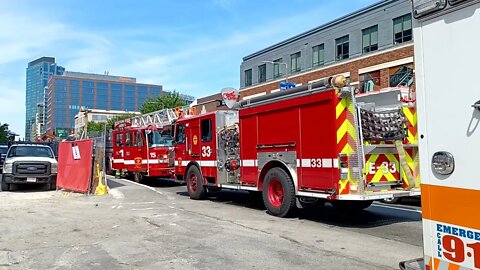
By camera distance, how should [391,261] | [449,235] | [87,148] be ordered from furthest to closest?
[87,148], [391,261], [449,235]

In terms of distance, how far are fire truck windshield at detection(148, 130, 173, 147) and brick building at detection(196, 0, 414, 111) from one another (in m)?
6.08

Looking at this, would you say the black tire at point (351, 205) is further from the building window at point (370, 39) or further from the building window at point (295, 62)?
the building window at point (295, 62)

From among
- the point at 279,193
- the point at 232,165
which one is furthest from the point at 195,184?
the point at 279,193

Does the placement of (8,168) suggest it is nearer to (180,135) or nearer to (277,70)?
(180,135)

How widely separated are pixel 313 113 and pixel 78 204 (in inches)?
308

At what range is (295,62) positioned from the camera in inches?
1796

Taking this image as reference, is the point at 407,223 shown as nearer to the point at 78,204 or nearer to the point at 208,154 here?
the point at 208,154

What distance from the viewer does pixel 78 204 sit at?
43.3ft

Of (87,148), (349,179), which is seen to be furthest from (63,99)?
(349,179)

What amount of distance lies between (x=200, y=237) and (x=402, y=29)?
30118 mm

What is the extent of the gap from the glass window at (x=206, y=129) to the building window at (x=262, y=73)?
124ft

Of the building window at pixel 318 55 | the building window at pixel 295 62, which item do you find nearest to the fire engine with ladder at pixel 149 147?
the building window at pixel 318 55

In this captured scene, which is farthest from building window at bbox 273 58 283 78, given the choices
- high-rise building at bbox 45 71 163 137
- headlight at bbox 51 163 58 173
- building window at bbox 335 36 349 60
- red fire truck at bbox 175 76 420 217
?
high-rise building at bbox 45 71 163 137

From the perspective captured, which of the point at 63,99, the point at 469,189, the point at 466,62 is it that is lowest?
the point at 469,189
